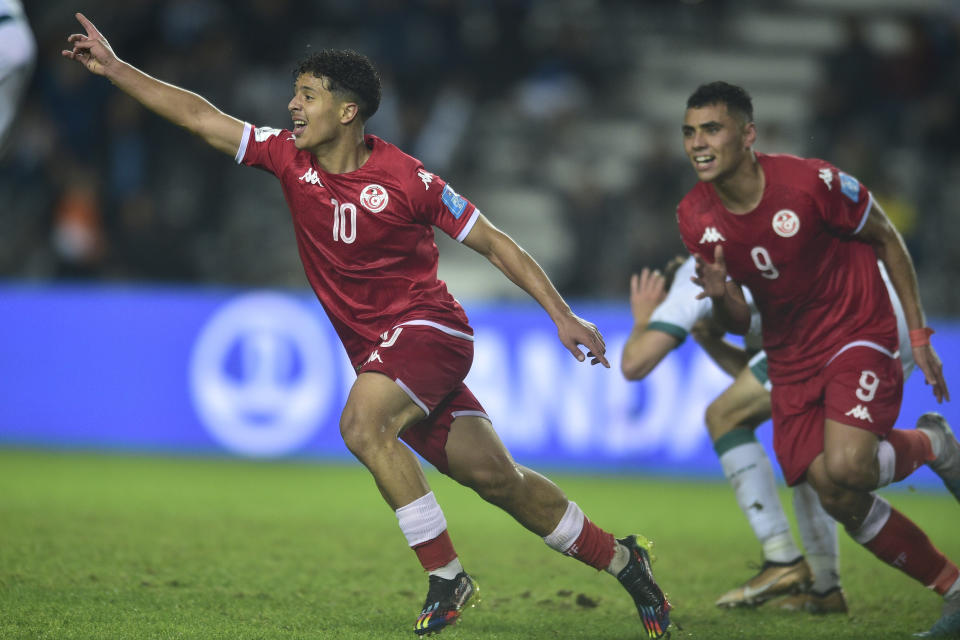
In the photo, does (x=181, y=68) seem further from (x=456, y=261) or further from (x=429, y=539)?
(x=429, y=539)

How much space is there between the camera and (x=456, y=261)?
48.8ft

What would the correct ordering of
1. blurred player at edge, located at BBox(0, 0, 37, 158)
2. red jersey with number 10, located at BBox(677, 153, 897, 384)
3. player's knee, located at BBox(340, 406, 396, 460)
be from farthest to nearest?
1. blurred player at edge, located at BBox(0, 0, 37, 158)
2. red jersey with number 10, located at BBox(677, 153, 897, 384)
3. player's knee, located at BBox(340, 406, 396, 460)

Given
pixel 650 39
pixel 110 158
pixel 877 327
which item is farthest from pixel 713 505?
pixel 650 39

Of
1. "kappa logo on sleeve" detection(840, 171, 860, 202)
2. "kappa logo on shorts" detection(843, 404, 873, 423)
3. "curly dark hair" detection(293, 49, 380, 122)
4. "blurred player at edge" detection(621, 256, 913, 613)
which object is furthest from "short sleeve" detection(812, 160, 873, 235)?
"curly dark hair" detection(293, 49, 380, 122)

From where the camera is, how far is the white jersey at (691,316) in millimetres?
5992

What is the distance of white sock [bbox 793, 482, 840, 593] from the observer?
5977mm

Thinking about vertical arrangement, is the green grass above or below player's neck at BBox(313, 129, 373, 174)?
below

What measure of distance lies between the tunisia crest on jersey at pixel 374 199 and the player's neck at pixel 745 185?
4.98ft

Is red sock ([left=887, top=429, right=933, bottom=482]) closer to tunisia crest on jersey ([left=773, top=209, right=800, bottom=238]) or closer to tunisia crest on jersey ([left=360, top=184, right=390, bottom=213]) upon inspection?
tunisia crest on jersey ([left=773, top=209, right=800, bottom=238])

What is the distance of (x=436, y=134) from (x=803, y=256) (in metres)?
9.74

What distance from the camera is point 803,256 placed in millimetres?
5418

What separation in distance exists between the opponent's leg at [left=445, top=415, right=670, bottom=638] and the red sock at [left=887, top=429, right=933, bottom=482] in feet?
4.02

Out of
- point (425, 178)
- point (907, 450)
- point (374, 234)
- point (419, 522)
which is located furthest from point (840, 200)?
point (419, 522)

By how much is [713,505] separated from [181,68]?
8.21 meters
